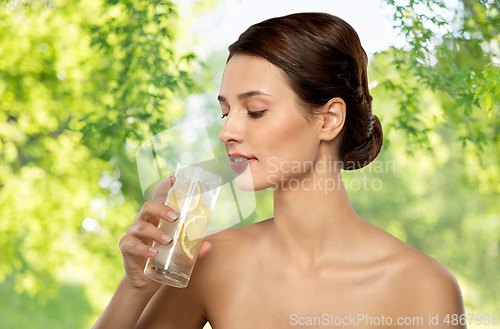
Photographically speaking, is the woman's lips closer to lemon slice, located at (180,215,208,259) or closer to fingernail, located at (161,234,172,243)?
lemon slice, located at (180,215,208,259)

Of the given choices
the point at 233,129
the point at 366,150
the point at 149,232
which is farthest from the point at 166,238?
the point at 366,150

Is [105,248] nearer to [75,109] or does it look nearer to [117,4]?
[75,109]

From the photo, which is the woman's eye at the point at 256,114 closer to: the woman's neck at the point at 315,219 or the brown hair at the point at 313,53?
the brown hair at the point at 313,53

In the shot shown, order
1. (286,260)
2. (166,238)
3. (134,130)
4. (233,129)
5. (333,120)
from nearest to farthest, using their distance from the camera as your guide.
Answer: (166,238)
(233,129)
(333,120)
(286,260)
(134,130)

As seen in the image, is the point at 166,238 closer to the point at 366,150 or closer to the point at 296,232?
the point at 296,232

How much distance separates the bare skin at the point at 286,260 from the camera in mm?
1067

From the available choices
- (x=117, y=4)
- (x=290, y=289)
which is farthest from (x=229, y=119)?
(x=117, y=4)

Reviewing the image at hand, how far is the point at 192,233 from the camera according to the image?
958mm

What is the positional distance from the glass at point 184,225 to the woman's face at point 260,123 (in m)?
0.12

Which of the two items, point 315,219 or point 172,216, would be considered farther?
point 315,219

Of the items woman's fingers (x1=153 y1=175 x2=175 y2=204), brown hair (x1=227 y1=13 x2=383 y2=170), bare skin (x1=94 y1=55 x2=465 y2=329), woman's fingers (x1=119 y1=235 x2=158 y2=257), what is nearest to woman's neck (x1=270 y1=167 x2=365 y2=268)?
bare skin (x1=94 y1=55 x2=465 y2=329)

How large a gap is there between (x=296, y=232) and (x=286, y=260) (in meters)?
0.10

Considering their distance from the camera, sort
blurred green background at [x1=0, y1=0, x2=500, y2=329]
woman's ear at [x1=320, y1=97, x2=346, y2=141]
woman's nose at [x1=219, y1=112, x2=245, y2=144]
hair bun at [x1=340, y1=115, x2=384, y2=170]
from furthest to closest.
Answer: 1. blurred green background at [x1=0, y1=0, x2=500, y2=329]
2. hair bun at [x1=340, y1=115, x2=384, y2=170]
3. woman's ear at [x1=320, y1=97, x2=346, y2=141]
4. woman's nose at [x1=219, y1=112, x2=245, y2=144]

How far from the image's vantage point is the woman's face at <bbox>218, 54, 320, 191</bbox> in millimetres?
1056
